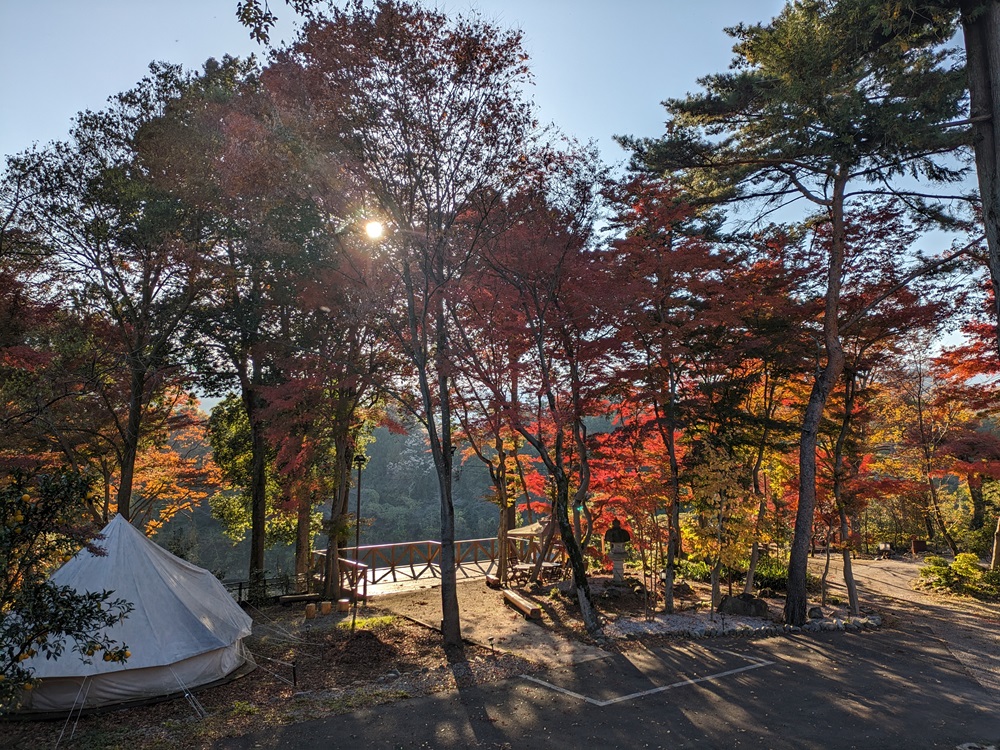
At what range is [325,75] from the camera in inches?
372

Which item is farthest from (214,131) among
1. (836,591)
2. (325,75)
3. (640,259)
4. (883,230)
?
(836,591)

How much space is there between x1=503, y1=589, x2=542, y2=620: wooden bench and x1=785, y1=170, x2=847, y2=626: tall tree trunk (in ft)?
16.8

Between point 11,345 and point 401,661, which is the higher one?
point 11,345

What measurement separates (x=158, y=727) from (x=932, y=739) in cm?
869

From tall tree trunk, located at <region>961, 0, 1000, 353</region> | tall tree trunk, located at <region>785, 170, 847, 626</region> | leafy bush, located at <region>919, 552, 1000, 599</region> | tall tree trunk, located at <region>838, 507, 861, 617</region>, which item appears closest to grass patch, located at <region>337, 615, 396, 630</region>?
tall tree trunk, located at <region>785, 170, 847, 626</region>

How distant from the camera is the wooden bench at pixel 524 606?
12.3m

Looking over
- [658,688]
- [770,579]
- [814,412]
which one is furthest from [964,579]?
[658,688]

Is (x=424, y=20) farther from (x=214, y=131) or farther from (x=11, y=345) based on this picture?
(x=11, y=345)

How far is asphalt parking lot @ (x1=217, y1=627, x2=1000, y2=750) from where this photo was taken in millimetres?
6258

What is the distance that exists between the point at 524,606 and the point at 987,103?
11.9 m

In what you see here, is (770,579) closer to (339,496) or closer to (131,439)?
(339,496)

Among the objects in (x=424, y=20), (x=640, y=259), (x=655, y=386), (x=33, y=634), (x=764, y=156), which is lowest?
(x=33, y=634)

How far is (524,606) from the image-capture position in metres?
12.7

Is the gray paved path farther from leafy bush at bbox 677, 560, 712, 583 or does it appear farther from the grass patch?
the grass patch
